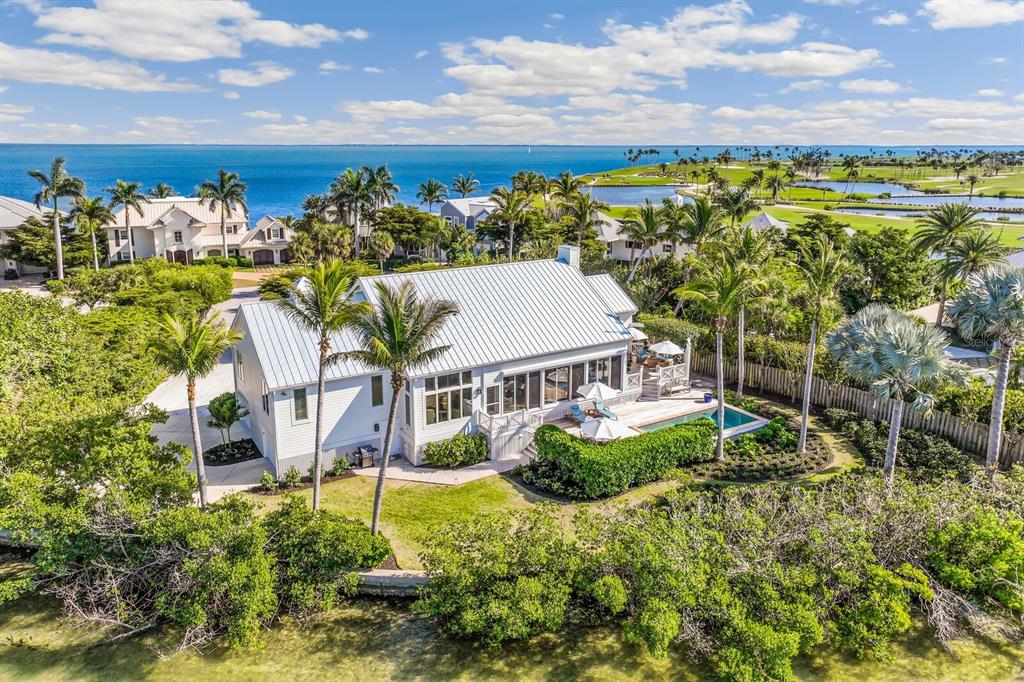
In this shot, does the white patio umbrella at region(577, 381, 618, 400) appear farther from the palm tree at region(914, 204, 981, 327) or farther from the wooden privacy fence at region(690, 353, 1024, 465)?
the palm tree at region(914, 204, 981, 327)

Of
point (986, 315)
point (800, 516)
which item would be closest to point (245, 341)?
point (800, 516)

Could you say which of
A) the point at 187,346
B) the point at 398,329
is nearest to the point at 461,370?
the point at 398,329

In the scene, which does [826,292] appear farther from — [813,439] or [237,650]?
[237,650]

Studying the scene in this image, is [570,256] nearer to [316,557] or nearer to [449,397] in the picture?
[449,397]

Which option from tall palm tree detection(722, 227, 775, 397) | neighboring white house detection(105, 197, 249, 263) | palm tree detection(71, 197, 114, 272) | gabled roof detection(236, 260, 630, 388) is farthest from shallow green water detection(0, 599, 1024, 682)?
neighboring white house detection(105, 197, 249, 263)

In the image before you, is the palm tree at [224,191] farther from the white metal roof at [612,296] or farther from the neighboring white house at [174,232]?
the white metal roof at [612,296]
